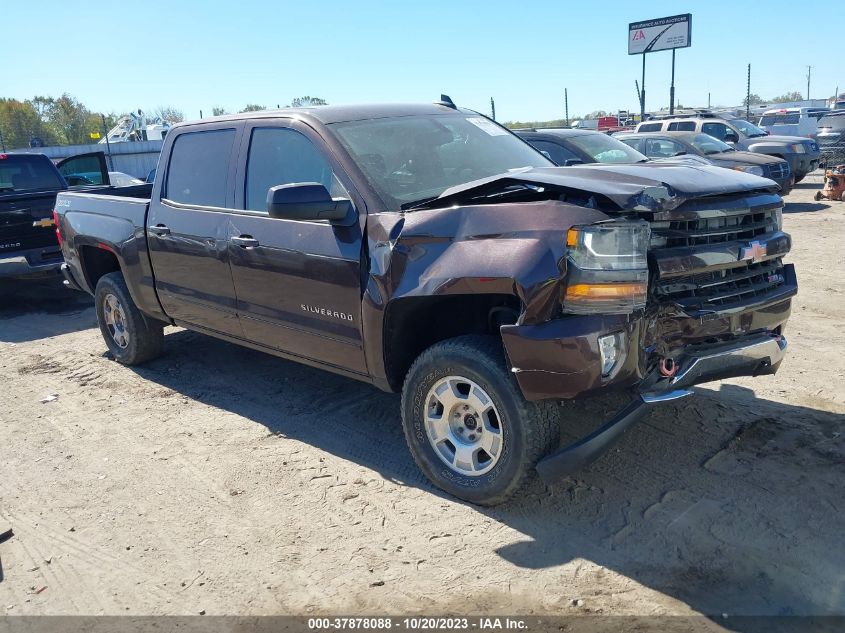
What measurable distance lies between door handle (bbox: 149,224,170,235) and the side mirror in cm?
176

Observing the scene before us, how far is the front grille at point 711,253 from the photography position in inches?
132

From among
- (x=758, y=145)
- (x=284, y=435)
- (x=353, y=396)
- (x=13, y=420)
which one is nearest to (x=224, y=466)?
(x=284, y=435)

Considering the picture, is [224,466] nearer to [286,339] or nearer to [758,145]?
[286,339]

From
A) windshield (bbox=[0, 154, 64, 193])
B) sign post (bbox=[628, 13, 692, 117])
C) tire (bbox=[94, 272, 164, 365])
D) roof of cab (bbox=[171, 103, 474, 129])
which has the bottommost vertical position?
tire (bbox=[94, 272, 164, 365])

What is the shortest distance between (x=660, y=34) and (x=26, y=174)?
34.6m

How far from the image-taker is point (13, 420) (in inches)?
213

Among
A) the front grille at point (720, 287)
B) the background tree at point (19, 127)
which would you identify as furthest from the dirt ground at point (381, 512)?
the background tree at point (19, 127)

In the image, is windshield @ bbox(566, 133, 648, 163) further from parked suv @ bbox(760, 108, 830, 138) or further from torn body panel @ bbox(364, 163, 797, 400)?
parked suv @ bbox(760, 108, 830, 138)

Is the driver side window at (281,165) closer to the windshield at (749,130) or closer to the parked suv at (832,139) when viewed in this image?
the windshield at (749,130)

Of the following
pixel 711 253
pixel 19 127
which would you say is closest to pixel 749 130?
pixel 711 253

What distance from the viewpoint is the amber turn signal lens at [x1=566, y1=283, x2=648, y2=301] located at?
10.4ft

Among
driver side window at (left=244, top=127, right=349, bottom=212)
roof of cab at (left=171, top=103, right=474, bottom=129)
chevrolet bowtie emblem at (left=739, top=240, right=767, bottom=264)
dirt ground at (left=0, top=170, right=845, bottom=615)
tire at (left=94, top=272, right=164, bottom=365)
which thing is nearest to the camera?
dirt ground at (left=0, top=170, right=845, bottom=615)

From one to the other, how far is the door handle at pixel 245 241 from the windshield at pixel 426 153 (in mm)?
850

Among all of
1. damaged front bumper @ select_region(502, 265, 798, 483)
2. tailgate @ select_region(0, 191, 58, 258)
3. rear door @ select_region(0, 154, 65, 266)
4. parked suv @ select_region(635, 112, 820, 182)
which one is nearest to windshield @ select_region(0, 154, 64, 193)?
rear door @ select_region(0, 154, 65, 266)
